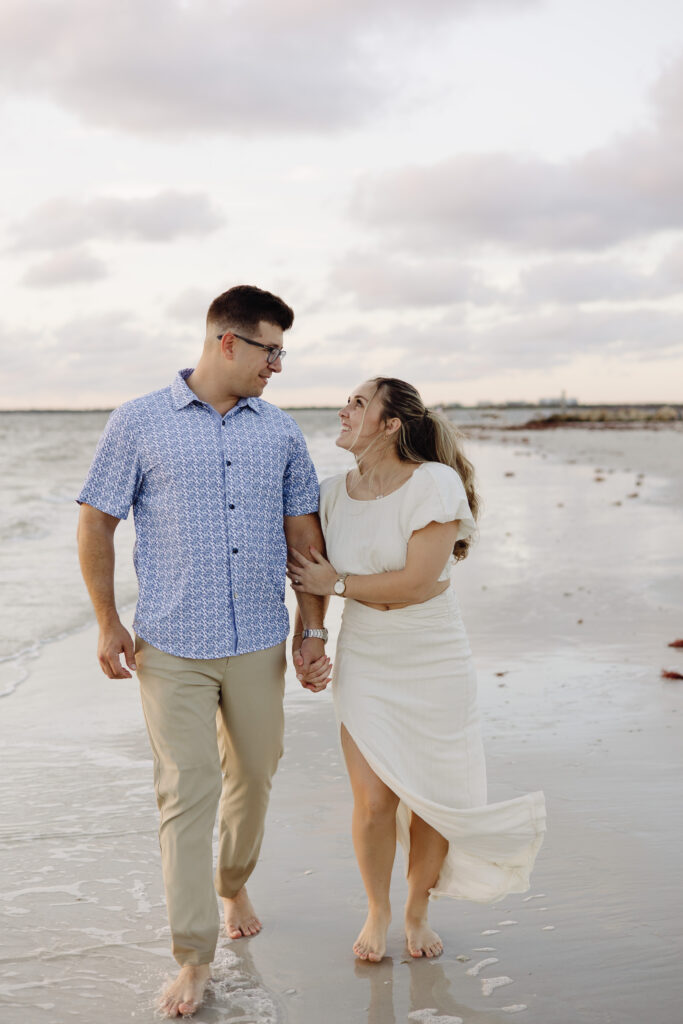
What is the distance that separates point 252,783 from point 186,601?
680 mm

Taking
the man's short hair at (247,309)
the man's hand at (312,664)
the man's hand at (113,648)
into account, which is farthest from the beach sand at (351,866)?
the man's short hair at (247,309)

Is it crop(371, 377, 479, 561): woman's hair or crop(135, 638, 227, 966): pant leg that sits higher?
crop(371, 377, 479, 561): woman's hair

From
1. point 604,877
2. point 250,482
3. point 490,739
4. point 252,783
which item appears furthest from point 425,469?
point 490,739

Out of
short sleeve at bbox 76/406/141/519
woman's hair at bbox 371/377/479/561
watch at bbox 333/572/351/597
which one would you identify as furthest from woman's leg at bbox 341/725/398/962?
short sleeve at bbox 76/406/141/519

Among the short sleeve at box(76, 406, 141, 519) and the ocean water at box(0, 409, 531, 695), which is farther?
the ocean water at box(0, 409, 531, 695)

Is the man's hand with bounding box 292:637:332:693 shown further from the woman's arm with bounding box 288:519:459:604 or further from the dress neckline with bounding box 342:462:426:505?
the dress neckline with bounding box 342:462:426:505

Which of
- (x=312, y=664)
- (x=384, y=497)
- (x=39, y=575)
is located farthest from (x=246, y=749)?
(x=39, y=575)

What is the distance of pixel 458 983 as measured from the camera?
10.3 feet

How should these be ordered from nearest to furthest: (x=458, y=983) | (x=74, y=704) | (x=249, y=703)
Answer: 1. (x=458, y=983)
2. (x=249, y=703)
3. (x=74, y=704)

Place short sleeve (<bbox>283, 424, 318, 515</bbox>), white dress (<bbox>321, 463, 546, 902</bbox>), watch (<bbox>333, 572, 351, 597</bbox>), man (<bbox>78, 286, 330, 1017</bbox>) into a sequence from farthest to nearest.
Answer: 1. short sleeve (<bbox>283, 424, 318, 515</bbox>)
2. watch (<bbox>333, 572, 351, 597</bbox>)
3. white dress (<bbox>321, 463, 546, 902</bbox>)
4. man (<bbox>78, 286, 330, 1017</bbox>)

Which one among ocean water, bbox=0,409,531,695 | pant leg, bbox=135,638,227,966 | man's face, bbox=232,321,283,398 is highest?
man's face, bbox=232,321,283,398

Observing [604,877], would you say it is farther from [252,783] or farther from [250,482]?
[250,482]

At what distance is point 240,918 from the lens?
3541 millimetres

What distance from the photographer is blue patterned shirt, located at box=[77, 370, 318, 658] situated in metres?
3.26
